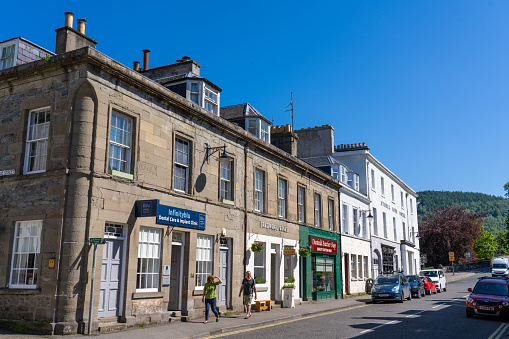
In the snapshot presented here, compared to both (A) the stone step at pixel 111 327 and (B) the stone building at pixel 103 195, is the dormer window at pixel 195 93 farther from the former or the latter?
(A) the stone step at pixel 111 327

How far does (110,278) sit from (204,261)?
4.64 metres

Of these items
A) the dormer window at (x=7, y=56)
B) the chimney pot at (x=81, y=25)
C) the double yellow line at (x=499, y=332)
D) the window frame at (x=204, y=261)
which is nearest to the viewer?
the double yellow line at (x=499, y=332)

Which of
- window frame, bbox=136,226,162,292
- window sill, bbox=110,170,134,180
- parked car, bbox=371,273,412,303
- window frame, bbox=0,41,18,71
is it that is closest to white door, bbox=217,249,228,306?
window frame, bbox=136,226,162,292

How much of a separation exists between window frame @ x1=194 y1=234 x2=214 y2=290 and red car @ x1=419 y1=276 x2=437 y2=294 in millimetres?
19399

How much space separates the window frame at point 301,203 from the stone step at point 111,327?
45.8ft

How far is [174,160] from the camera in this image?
1578cm

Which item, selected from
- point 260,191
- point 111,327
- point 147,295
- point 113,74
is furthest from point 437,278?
point 113,74

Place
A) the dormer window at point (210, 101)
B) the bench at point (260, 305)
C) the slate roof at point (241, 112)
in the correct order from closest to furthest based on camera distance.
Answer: the dormer window at point (210, 101)
the bench at point (260, 305)
the slate roof at point (241, 112)

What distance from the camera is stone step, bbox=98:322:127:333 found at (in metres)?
12.0

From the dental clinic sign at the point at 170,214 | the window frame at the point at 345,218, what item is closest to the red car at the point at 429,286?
the window frame at the point at 345,218

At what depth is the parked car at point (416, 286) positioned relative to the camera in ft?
90.5

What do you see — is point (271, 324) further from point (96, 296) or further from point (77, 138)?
point (77, 138)

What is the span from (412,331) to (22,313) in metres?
11.0

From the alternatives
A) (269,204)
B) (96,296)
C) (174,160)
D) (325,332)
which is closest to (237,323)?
(325,332)
